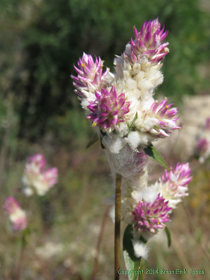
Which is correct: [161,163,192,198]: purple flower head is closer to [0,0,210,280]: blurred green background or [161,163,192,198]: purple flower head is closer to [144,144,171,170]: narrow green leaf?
[144,144,171,170]: narrow green leaf

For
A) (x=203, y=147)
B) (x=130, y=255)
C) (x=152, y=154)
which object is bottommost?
(x=130, y=255)

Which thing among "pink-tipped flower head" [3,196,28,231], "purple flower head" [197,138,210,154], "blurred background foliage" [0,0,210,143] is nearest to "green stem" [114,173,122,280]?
"pink-tipped flower head" [3,196,28,231]

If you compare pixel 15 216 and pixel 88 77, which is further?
pixel 15 216

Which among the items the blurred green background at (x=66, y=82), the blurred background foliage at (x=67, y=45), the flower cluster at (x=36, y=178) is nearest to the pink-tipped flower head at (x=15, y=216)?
the flower cluster at (x=36, y=178)

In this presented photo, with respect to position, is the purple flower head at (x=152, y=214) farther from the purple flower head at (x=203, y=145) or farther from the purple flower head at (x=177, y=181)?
the purple flower head at (x=203, y=145)

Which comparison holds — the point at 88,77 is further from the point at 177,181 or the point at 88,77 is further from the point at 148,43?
the point at 177,181

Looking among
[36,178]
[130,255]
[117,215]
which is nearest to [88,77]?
[117,215]
